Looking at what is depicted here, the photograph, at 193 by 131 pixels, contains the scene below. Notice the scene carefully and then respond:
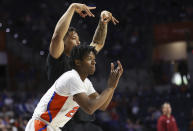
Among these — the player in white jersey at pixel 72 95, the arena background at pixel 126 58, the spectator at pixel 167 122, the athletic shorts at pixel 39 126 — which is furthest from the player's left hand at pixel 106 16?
the arena background at pixel 126 58

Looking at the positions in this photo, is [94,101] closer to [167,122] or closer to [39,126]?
[39,126]

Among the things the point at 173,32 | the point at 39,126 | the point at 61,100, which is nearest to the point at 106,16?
the point at 61,100

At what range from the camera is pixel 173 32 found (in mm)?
17609

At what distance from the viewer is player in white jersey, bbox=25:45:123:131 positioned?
3205 mm

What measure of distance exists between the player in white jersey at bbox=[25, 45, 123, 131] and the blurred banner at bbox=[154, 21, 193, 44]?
13.8m

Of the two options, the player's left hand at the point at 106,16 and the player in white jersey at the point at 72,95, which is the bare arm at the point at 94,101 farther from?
the player's left hand at the point at 106,16

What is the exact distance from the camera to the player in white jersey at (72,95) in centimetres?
321

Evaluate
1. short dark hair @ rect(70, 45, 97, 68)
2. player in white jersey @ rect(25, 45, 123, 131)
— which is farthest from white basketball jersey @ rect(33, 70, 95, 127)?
short dark hair @ rect(70, 45, 97, 68)

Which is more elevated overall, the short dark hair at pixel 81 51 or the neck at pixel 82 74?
the short dark hair at pixel 81 51

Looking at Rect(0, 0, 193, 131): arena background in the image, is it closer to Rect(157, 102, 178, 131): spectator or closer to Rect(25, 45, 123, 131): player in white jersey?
Rect(157, 102, 178, 131): spectator

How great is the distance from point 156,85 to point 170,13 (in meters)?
3.51

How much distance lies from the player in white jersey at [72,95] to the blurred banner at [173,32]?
45.3 feet

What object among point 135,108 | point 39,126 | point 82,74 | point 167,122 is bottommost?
point 135,108

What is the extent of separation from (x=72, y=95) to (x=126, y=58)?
1256 cm
